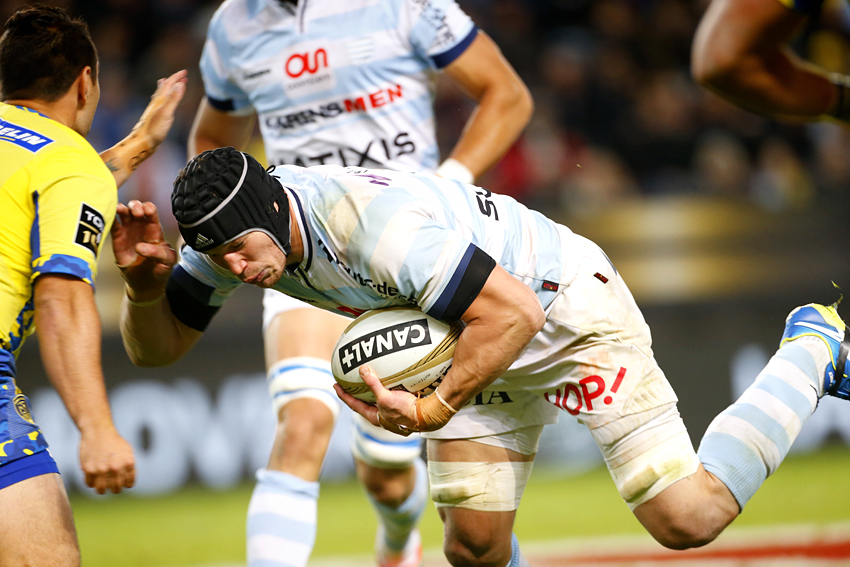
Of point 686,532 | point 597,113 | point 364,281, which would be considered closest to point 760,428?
point 686,532

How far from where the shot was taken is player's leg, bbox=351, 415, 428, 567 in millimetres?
4688

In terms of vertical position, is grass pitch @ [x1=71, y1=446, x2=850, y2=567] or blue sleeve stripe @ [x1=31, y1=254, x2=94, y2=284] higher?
blue sleeve stripe @ [x1=31, y1=254, x2=94, y2=284]

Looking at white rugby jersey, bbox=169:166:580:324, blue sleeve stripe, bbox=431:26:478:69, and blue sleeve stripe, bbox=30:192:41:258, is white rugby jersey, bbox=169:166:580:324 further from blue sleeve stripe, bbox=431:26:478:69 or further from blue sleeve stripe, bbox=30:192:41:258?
blue sleeve stripe, bbox=431:26:478:69

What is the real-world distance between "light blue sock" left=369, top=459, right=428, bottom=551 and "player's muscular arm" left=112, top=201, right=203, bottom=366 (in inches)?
58.5

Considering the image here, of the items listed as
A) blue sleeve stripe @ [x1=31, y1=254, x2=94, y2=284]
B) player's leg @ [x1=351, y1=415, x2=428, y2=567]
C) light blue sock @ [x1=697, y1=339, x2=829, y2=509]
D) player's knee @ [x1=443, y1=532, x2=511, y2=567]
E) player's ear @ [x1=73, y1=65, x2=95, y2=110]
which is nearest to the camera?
blue sleeve stripe @ [x1=31, y1=254, x2=94, y2=284]

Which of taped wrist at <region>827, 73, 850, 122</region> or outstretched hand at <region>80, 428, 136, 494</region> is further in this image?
taped wrist at <region>827, 73, 850, 122</region>

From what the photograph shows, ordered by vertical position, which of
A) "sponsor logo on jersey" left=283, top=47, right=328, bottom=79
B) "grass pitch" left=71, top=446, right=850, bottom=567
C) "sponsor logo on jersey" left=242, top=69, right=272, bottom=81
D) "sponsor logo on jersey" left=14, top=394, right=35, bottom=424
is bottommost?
"grass pitch" left=71, top=446, right=850, bottom=567

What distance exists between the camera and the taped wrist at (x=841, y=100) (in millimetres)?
3451

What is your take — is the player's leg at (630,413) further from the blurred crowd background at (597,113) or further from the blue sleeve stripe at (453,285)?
the blurred crowd background at (597,113)

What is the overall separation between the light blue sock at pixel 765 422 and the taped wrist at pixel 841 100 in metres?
0.96

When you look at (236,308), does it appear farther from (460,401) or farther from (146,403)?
(460,401)

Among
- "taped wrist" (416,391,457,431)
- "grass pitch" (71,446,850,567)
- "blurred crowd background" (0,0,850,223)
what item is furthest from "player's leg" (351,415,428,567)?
"blurred crowd background" (0,0,850,223)

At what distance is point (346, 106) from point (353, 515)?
12.6 feet

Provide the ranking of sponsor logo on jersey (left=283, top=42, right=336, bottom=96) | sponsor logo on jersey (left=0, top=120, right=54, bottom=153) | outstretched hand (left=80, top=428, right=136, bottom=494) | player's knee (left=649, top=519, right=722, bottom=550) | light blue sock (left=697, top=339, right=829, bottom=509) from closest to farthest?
outstretched hand (left=80, top=428, right=136, bottom=494) → sponsor logo on jersey (left=0, top=120, right=54, bottom=153) → player's knee (left=649, top=519, right=722, bottom=550) → light blue sock (left=697, top=339, right=829, bottom=509) → sponsor logo on jersey (left=283, top=42, right=336, bottom=96)
